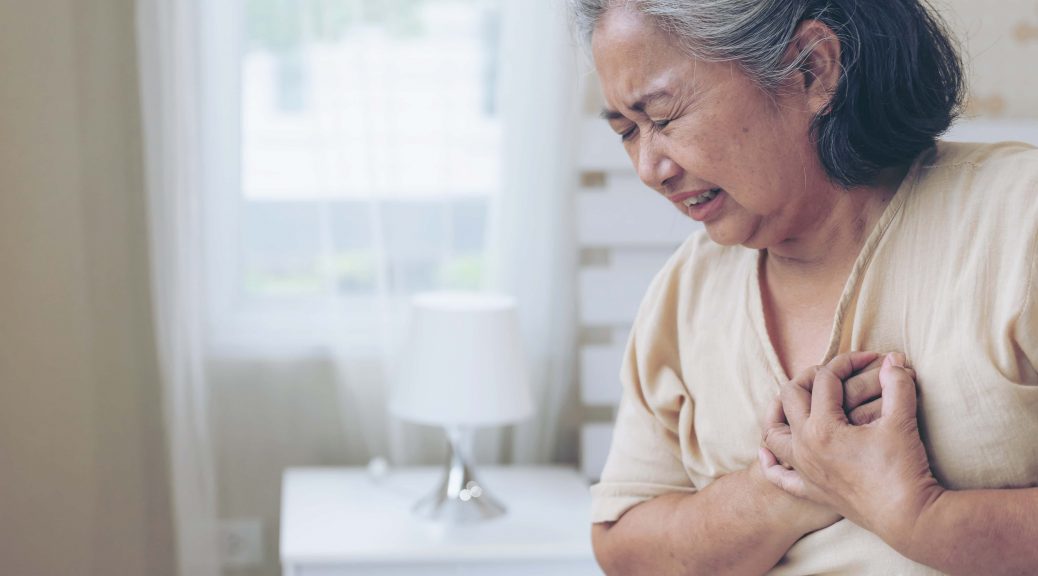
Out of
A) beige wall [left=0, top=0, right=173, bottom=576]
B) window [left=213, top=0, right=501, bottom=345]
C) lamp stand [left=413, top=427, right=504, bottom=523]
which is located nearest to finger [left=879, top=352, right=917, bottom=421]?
lamp stand [left=413, top=427, right=504, bottom=523]

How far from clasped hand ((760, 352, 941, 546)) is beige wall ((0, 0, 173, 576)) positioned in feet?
Answer: 5.47

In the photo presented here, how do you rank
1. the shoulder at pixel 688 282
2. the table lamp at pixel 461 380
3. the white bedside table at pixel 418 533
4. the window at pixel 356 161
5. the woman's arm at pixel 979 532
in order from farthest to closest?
the window at pixel 356 161
the table lamp at pixel 461 380
the white bedside table at pixel 418 533
the shoulder at pixel 688 282
the woman's arm at pixel 979 532

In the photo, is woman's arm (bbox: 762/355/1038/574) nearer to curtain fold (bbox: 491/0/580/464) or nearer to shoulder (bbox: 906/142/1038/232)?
shoulder (bbox: 906/142/1038/232)

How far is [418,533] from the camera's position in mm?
2006

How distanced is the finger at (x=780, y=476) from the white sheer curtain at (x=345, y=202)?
4.44 feet

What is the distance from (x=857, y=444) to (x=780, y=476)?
0.34 ft

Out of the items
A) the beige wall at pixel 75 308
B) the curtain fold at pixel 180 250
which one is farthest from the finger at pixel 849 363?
the beige wall at pixel 75 308

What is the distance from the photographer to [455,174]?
Answer: 2430 mm

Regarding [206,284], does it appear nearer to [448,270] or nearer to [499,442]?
[448,270]

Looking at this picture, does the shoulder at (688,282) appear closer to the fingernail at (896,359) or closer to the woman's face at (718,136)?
the woman's face at (718,136)

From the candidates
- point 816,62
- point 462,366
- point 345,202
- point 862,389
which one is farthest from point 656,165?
point 345,202

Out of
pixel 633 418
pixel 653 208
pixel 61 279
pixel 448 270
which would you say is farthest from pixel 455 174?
pixel 633 418

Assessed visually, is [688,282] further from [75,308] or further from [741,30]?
[75,308]

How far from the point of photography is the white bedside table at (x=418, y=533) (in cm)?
192
